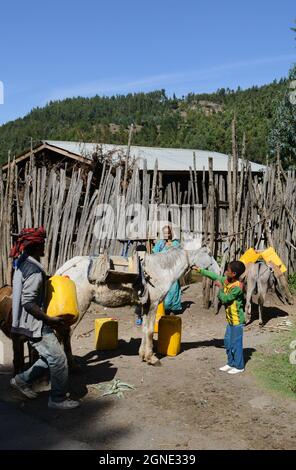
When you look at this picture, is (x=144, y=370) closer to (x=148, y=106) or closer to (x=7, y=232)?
(x=7, y=232)

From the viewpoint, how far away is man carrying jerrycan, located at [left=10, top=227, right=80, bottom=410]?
4.87 metres

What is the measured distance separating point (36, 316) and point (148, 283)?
224cm

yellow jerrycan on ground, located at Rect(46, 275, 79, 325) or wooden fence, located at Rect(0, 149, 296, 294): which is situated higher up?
wooden fence, located at Rect(0, 149, 296, 294)

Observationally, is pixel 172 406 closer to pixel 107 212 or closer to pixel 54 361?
pixel 54 361

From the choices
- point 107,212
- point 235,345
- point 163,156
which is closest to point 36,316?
point 235,345

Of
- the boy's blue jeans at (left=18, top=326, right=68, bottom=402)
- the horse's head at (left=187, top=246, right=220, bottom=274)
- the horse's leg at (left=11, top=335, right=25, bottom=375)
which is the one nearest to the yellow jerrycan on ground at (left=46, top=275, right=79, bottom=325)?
the boy's blue jeans at (left=18, top=326, right=68, bottom=402)

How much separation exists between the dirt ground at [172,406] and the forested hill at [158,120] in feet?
61.1

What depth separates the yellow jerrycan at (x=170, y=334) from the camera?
7.02 m

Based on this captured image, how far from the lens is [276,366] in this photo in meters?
6.59

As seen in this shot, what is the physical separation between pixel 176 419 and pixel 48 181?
6.08m

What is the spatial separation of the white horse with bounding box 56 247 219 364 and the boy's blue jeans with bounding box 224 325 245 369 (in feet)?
3.08

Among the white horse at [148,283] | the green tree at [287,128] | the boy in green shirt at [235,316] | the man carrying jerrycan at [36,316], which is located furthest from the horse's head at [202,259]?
the green tree at [287,128]

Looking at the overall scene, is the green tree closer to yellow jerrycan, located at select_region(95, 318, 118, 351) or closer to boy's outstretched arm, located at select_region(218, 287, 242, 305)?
yellow jerrycan, located at select_region(95, 318, 118, 351)
